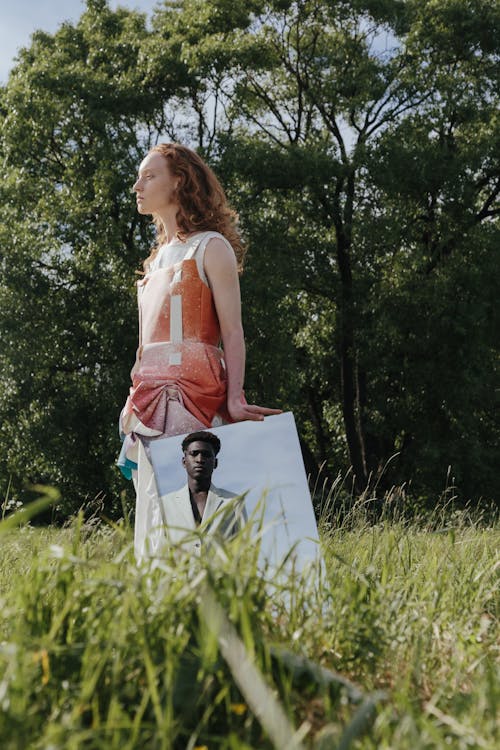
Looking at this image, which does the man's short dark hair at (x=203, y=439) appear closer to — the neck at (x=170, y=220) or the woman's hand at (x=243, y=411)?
the woman's hand at (x=243, y=411)

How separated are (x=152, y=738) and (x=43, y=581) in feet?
1.81

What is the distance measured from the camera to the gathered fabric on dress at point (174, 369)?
3072 mm

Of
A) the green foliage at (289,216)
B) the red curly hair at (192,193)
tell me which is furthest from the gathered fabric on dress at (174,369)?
the green foliage at (289,216)

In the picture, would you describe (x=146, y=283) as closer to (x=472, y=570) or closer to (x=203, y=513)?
(x=203, y=513)

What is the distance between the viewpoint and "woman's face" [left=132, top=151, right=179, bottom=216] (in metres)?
3.34

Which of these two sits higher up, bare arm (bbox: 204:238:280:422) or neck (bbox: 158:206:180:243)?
neck (bbox: 158:206:180:243)

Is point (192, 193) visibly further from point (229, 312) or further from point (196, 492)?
point (196, 492)

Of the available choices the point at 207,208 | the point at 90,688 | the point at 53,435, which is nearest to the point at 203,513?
the point at 207,208

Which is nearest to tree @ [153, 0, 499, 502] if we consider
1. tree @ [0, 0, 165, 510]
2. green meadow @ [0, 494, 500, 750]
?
tree @ [0, 0, 165, 510]

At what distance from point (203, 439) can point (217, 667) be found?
130 centimetres

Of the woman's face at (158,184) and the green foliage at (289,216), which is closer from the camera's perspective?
the woman's face at (158,184)

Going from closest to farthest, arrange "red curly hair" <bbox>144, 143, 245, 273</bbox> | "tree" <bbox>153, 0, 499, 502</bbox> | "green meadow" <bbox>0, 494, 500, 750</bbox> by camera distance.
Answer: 1. "green meadow" <bbox>0, 494, 500, 750</bbox>
2. "red curly hair" <bbox>144, 143, 245, 273</bbox>
3. "tree" <bbox>153, 0, 499, 502</bbox>

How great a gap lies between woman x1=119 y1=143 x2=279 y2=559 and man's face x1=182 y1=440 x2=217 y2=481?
0.19m

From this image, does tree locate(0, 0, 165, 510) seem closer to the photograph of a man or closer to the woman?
the woman
